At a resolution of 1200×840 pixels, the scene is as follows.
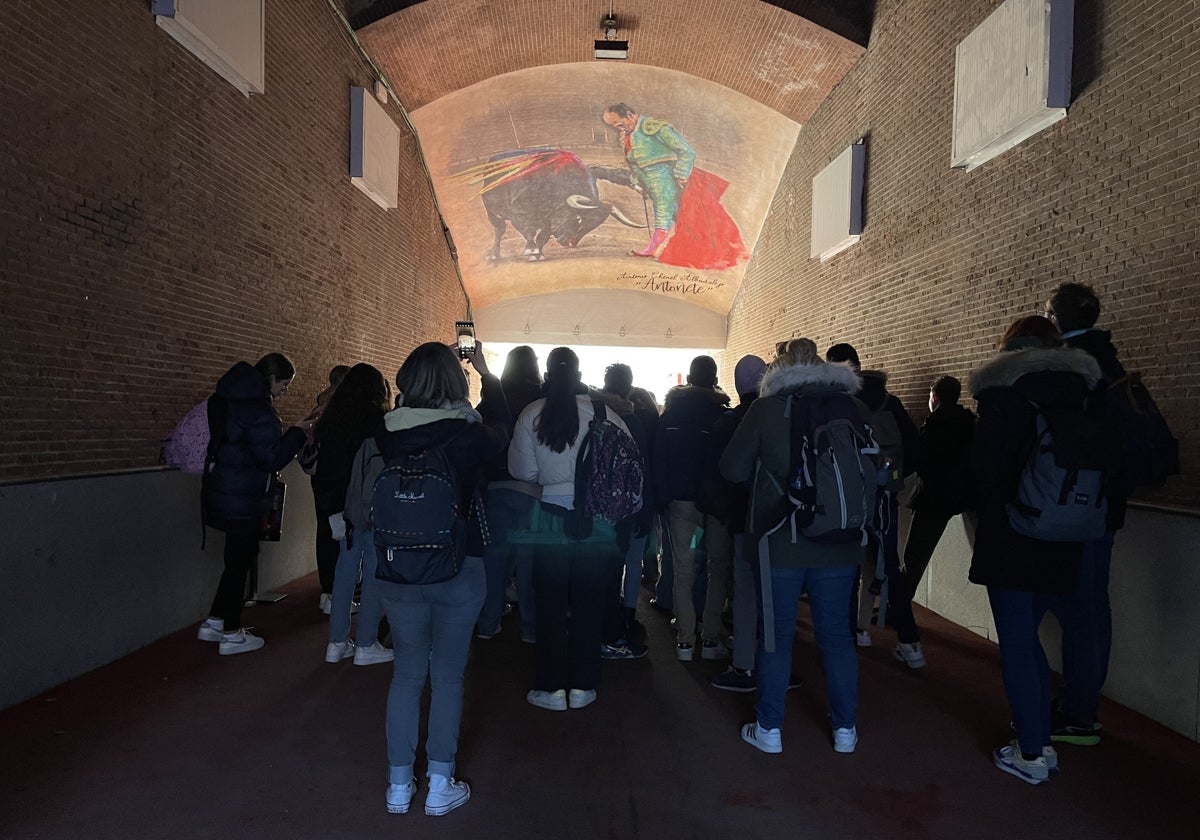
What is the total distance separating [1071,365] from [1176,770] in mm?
1838

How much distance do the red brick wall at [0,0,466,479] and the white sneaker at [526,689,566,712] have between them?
2.85m

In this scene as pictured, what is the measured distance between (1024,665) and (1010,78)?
4332 millimetres

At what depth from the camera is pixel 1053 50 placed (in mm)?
5301

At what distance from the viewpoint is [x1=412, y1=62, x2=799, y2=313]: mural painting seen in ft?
42.4

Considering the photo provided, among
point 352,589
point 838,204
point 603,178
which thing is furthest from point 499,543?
point 603,178

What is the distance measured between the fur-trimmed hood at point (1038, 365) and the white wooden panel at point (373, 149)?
805 centimetres

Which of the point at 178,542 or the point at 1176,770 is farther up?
the point at 178,542

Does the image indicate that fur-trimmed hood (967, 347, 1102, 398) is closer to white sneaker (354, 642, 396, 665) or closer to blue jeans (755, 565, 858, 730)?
blue jeans (755, 565, 858, 730)

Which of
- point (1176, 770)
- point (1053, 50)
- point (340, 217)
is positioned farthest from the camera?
point (340, 217)

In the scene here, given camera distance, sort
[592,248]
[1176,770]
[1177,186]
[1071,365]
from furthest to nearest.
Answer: [592,248] → [1177,186] → [1176,770] → [1071,365]

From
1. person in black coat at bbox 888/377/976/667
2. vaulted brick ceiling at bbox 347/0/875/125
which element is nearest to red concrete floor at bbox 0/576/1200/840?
person in black coat at bbox 888/377/976/667

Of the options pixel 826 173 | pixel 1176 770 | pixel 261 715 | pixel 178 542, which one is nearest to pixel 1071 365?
pixel 1176 770

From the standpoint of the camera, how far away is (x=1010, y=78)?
18.9 feet

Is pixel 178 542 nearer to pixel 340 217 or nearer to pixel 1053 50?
pixel 340 217
